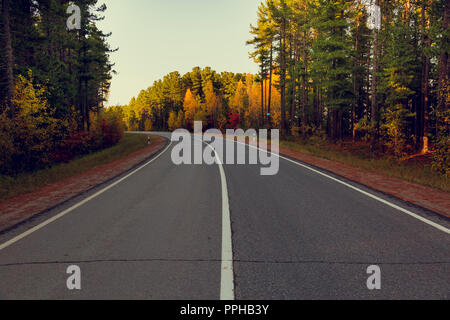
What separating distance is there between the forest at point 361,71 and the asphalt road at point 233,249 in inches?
374

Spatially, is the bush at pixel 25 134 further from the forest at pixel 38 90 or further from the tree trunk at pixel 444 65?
the tree trunk at pixel 444 65

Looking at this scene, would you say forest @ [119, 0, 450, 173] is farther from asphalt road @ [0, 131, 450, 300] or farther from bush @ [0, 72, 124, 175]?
bush @ [0, 72, 124, 175]

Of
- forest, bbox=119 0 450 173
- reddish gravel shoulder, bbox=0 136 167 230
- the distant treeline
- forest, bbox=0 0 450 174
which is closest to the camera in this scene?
reddish gravel shoulder, bbox=0 136 167 230

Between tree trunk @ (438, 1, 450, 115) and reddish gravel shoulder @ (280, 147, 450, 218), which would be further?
tree trunk @ (438, 1, 450, 115)

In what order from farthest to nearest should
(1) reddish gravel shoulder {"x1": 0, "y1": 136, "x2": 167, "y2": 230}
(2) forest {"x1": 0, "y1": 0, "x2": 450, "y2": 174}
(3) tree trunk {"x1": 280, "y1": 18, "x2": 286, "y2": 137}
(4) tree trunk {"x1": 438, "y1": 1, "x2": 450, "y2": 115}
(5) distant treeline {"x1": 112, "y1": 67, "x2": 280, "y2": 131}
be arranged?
(5) distant treeline {"x1": 112, "y1": 67, "x2": 280, "y2": 131} < (3) tree trunk {"x1": 280, "y1": 18, "x2": 286, "y2": 137} < (2) forest {"x1": 0, "y1": 0, "x2": 450, "y2": 174} < (4) tree trunk {"x1": 438, "y1": 1, "x2": 450, "y2": 115} < (1) reddish gravel shoulder {"x1": 0, "y1": 136, "x2": 167, "y2": 230}

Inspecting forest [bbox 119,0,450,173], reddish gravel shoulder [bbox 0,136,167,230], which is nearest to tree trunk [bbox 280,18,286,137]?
forest [bbox 119,0,450,173]

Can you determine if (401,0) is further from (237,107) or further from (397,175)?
(237,107)

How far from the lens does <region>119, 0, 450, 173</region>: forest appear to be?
18.4 m

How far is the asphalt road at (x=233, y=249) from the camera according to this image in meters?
3.08

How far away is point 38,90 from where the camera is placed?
54.4 ft

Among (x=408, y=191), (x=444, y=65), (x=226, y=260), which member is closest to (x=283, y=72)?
(x=444, y=65)

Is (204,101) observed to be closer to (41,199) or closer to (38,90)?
(38,90)

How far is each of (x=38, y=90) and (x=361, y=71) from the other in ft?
115

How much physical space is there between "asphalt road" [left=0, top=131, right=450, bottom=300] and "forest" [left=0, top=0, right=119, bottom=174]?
36.0 ft
